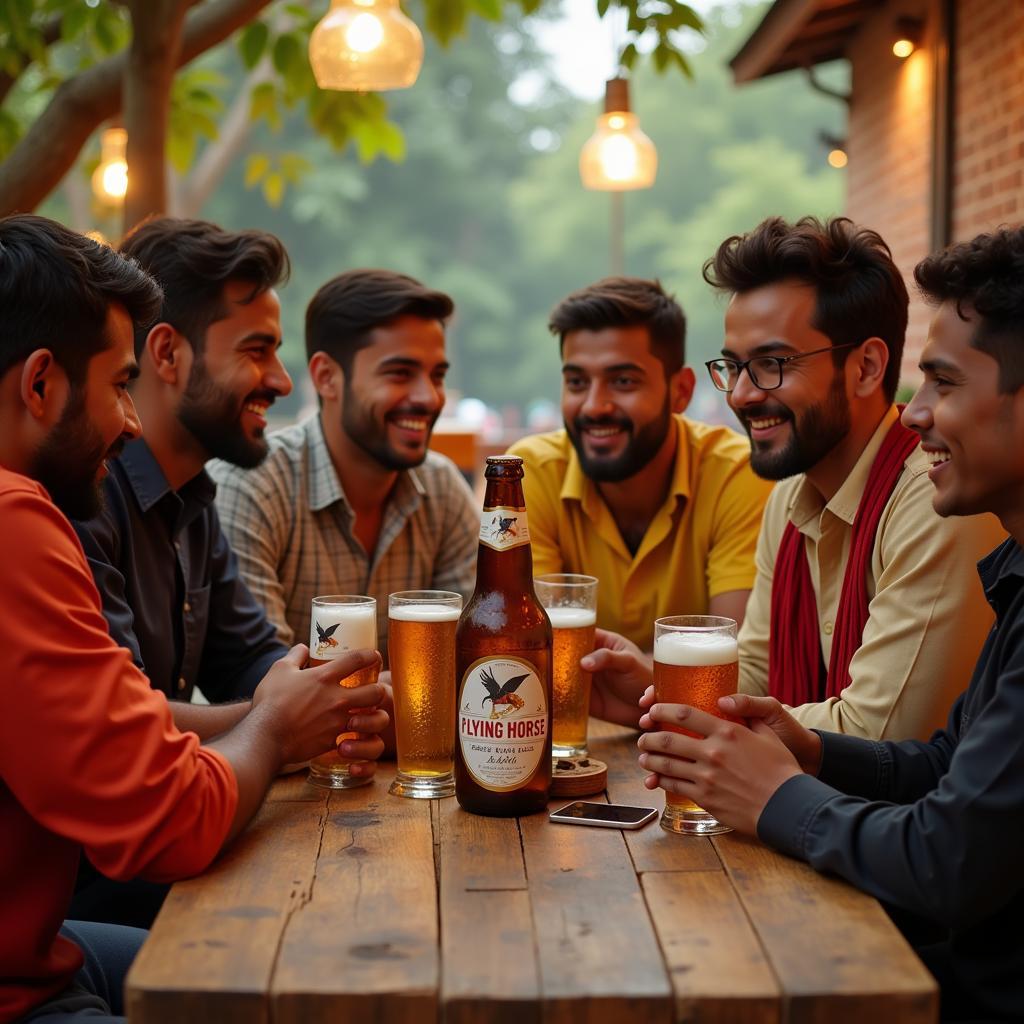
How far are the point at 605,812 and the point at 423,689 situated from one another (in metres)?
0.34

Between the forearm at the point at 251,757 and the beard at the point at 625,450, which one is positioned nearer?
the forearm at the point at 251,757

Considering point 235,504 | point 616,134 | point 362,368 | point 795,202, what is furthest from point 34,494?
point 795,202

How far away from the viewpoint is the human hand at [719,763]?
69.6 inches

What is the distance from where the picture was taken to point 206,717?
229 centimetres

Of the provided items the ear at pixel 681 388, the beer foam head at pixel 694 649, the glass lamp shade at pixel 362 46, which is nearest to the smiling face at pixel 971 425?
the beer foam head at pixel 694 649

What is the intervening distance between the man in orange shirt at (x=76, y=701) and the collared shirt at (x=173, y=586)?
17.5 inches

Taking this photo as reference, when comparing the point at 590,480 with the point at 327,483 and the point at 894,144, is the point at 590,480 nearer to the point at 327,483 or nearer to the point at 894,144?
the point at 327,483

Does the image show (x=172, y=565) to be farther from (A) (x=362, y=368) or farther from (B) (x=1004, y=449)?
(B) (x=1004, y=449)

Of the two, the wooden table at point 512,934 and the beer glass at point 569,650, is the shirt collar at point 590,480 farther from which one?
A: the wooden table at point 512,934

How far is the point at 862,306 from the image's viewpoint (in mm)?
2807

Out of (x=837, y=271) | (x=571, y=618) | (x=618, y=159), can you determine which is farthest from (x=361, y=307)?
(x=618, y=159)

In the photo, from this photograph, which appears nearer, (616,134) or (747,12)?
(616,134)

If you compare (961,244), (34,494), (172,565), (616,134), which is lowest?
(172,565)

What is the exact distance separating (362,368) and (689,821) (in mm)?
2150
